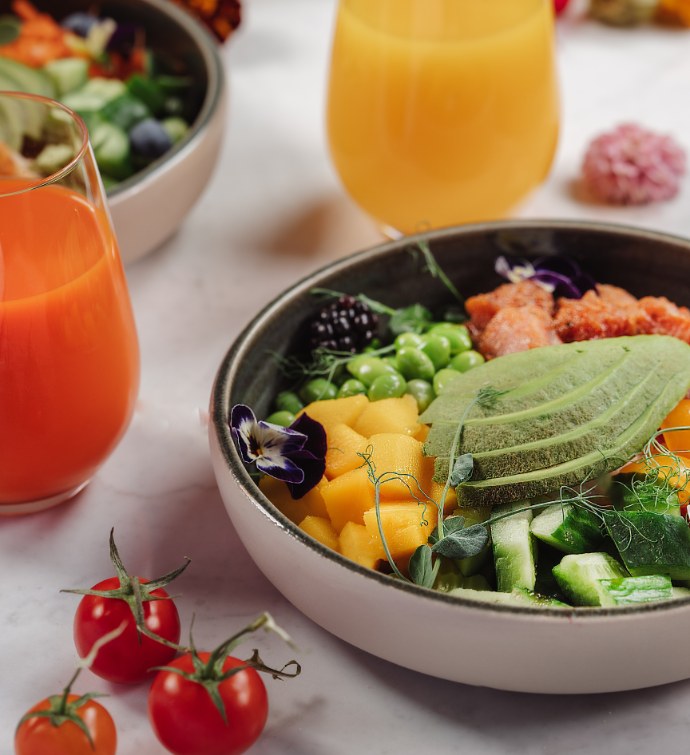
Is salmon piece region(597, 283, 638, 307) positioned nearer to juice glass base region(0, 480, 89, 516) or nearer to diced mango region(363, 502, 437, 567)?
diced mango region(363, 502, 437, 567)

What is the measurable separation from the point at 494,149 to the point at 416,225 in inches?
7.7

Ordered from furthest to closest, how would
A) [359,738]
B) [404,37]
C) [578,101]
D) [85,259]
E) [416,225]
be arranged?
[578,101] → [416,225] → [404,37] → [85,259] → [359,738]

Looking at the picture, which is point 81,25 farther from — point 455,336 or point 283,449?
point 283,449

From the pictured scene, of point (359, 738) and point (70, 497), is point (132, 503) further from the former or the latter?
point (359, 738)

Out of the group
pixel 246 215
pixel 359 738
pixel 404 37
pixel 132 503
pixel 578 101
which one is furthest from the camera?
pixel 578 101

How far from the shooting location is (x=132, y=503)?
4.71 feet

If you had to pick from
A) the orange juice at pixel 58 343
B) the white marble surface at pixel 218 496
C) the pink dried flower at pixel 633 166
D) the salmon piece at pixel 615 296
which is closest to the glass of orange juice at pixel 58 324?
the orange juice at pixel 58 343

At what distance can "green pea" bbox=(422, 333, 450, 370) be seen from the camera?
1.46 metres

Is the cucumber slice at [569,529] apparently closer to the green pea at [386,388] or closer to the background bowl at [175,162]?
the green pea at [386,388]

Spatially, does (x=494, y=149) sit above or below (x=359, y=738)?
above

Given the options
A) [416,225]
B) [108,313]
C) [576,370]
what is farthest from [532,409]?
[416,225]

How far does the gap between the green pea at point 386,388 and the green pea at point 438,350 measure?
84mm

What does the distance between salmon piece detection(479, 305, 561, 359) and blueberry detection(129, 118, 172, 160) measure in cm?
→ 76

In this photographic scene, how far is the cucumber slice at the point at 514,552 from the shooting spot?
112cm
